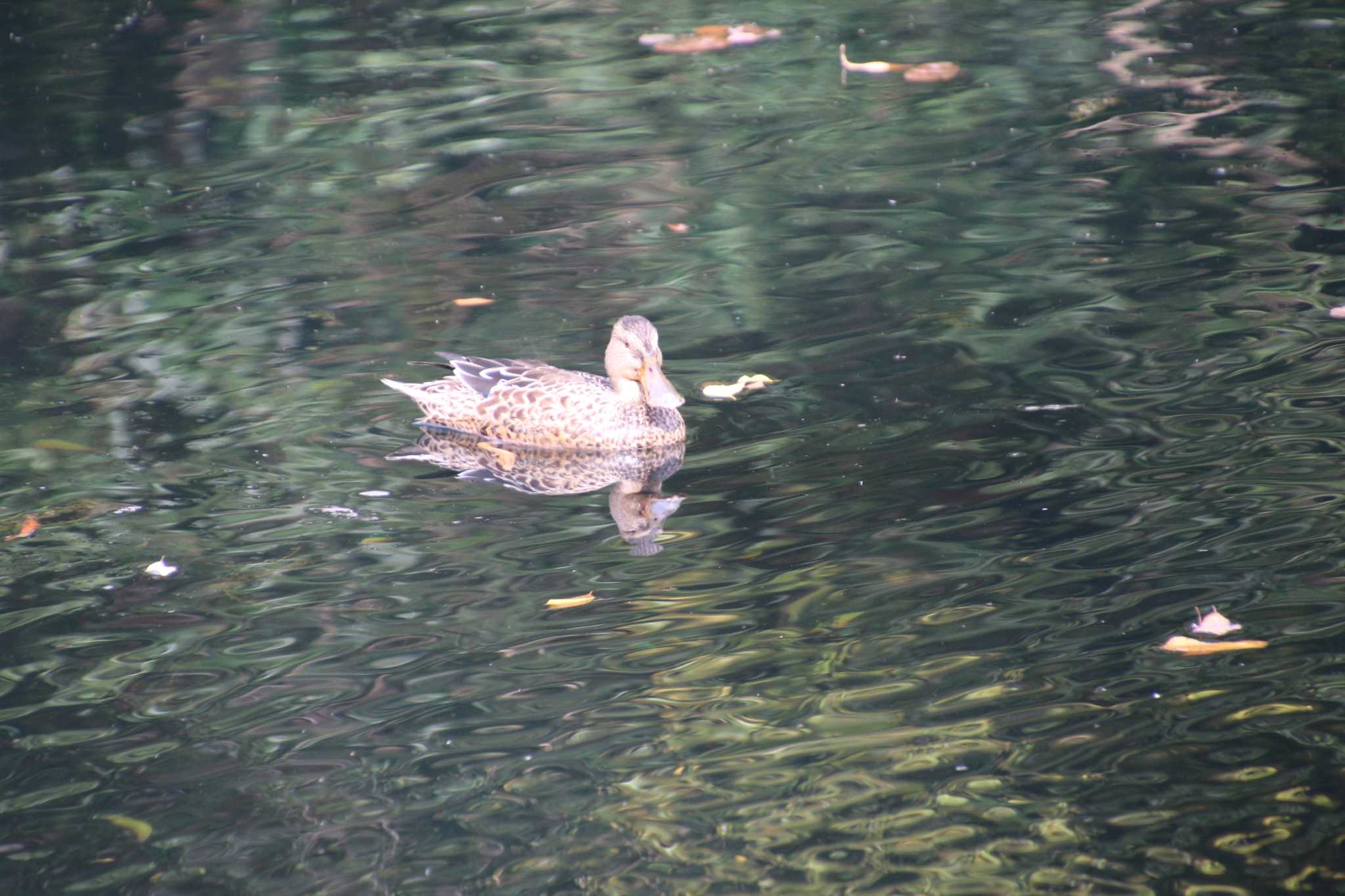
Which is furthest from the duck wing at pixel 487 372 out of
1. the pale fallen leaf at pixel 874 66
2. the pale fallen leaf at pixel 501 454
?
the pale fallen leaf at pixel 874 66

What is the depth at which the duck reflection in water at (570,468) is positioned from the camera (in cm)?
629

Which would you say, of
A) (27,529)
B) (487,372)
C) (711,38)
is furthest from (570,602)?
(711,38)

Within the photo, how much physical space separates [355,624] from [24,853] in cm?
139

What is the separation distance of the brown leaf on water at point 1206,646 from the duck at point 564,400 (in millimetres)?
2703

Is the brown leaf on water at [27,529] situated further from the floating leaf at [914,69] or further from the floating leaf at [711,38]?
the floating leaf at [711,38]

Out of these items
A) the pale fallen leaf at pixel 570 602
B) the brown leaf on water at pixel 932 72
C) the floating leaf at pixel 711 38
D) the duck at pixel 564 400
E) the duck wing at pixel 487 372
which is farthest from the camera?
the floating leaf at pixel 711 38

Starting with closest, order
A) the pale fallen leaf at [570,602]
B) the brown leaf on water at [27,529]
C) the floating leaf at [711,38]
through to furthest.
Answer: the pale fallen leaf at [570,602]
the brown leaf on water at [27,529]
the floating leaf at [711,38]

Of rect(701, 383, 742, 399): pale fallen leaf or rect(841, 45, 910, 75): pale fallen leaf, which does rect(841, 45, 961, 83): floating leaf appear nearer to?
rect(841, 45, 910, 75): pale fallen leaf

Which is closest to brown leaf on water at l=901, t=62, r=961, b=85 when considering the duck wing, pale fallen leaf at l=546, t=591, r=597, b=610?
the duck wing

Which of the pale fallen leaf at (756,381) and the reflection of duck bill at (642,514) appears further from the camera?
the pale fallen leaf at (756,381)

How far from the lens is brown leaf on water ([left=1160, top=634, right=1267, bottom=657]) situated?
482 centimetres

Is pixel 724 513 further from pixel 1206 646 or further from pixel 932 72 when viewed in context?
pixel 932 72

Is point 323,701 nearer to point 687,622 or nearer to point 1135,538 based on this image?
point 687,622

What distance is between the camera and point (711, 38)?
45.4 ft
